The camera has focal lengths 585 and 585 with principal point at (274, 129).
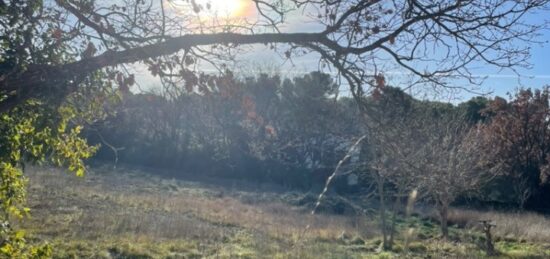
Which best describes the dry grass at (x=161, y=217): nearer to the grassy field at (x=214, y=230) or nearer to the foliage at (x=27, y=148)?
the grassy field at (x=214, y=230)

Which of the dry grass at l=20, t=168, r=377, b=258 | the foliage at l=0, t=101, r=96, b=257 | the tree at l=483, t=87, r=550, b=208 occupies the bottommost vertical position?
the dry grass at l=20, t=168, r=377, b=258

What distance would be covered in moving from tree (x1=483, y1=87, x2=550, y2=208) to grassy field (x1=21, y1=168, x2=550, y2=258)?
10.5 metres

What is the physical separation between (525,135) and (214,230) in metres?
23.9

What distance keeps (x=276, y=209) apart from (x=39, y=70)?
22.3 m

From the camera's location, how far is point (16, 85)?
361cm

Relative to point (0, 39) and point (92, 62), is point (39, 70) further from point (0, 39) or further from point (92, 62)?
point (0, 39)

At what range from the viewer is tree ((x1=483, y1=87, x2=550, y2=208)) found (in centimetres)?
3216

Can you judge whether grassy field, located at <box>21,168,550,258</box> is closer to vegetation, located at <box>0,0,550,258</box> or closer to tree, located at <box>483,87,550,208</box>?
vegetation, located at <box>0,0,550,258</box>

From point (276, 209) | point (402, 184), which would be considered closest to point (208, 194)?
point (276, 209)

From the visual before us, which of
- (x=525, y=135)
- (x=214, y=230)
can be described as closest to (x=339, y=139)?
(x=214, y=230)

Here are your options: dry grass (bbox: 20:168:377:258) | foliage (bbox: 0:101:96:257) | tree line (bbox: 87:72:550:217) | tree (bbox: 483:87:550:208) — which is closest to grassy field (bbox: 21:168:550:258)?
dry grass (bbox: 20:168:377:258)

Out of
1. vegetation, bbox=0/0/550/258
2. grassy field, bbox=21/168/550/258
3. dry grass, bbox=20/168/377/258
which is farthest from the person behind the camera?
dry grass, bbox=20/168/377/258

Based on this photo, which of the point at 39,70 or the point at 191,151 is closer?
the point at 39,70

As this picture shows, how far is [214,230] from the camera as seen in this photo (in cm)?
1584
